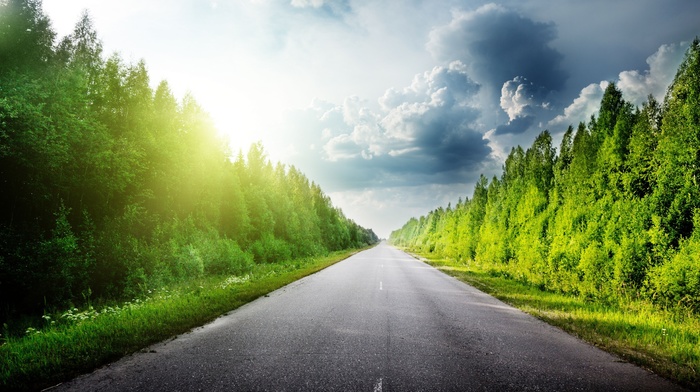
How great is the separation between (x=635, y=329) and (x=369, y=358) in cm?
673

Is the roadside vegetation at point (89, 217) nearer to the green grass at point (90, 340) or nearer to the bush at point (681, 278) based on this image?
the green grass at point (90, 340)

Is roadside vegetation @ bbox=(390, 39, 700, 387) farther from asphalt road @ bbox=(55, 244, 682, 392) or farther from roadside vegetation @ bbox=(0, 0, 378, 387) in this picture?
roadside vegetation @ bbox=(0, 0, 378, 387)

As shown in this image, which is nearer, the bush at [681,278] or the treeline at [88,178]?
the bush at [681,278]

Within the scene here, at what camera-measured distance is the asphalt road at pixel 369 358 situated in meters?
4.42

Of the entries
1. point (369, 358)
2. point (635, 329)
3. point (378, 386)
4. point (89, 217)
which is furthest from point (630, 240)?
point (89, 217)

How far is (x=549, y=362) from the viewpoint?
5430mm

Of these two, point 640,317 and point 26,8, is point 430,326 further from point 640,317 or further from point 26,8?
point 26,8

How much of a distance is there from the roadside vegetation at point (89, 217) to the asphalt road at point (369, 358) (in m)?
1.12

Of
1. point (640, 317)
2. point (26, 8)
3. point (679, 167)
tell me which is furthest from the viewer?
point (26, 8)

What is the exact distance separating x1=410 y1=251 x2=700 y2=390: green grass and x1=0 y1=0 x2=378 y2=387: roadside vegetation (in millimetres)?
8949

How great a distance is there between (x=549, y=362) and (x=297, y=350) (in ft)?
14.0

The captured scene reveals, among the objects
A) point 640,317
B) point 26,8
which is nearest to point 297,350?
point 640,317

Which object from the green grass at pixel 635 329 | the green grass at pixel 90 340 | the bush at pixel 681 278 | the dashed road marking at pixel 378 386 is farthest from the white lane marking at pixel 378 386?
the bush at pixel 681 278

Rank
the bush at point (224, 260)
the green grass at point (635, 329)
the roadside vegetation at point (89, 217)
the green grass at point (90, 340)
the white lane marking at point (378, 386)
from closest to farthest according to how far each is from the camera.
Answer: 1. the white lane marking at point (378, 386)
2. the green grass at point (90, 340)
3. the green grass at point (635, 329)
4. the roadside vegetation at point (89, 217)
5. the bush at point (224, 260)
